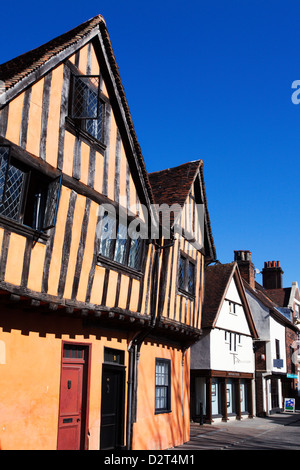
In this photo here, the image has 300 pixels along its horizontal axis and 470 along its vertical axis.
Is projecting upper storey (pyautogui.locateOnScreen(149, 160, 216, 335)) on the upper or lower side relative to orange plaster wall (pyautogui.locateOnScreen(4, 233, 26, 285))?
upper

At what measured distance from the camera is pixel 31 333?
8.47 meters

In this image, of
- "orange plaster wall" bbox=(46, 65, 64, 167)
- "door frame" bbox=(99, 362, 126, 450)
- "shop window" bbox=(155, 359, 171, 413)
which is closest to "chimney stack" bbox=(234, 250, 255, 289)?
"shop window" bbox=(155, 359, 171, 413)

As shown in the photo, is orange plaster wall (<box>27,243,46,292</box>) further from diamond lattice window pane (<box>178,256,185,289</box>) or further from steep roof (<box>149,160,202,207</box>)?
steep roof (<box>149,160,202,207</box>)

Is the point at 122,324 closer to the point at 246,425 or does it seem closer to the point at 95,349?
the point at 95,349

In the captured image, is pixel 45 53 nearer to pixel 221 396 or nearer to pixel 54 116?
pixel 54 116

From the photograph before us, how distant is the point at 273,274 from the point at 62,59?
34.4 meters

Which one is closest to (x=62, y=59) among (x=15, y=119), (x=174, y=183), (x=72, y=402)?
(x=15, y=119)

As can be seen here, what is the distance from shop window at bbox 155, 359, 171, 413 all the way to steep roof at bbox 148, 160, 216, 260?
4.14 metres

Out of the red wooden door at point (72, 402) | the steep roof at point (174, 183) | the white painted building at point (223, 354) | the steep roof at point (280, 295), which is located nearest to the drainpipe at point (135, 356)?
the red wooden door at point (72, 402)

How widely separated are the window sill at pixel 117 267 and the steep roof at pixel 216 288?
38.3ft

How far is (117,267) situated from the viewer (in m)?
10.5

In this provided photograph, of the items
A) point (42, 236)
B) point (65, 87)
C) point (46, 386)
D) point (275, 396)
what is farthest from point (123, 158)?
point (275, 396)

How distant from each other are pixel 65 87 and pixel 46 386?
18.4 feet

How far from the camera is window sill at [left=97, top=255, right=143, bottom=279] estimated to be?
32.6 feet
